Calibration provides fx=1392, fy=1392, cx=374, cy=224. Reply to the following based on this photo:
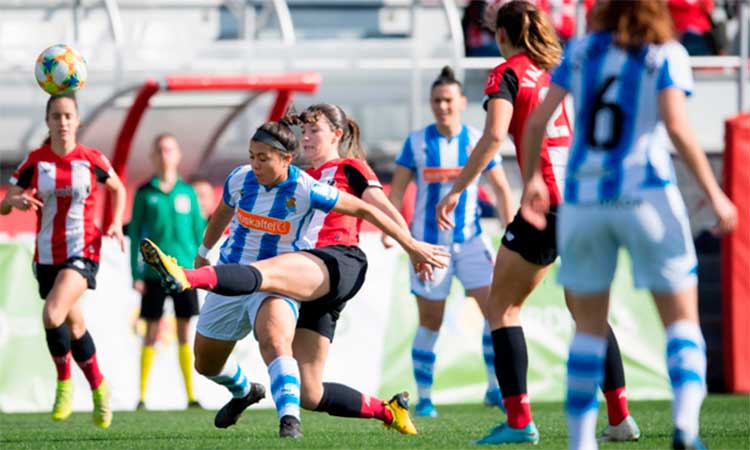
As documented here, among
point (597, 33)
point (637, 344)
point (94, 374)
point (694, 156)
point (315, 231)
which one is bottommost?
point (637, 344)

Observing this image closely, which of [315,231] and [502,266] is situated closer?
[502,266]

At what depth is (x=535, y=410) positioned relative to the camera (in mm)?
10336

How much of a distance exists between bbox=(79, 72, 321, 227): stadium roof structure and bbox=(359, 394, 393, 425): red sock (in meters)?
5.11

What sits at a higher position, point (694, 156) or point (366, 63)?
point (694, 156)

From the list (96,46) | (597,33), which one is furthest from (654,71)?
(96,46)

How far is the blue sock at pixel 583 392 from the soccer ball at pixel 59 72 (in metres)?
4.61

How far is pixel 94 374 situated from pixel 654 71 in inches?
191

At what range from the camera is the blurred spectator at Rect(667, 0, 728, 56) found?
14422 mm

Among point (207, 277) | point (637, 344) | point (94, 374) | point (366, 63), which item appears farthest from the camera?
point (366, 63)

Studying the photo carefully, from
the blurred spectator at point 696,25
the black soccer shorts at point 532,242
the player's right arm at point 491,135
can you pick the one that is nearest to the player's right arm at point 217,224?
the player's right arm at point 491,135

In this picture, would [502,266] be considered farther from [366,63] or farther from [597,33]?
[366,63]

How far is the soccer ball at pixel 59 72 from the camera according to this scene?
8.44m

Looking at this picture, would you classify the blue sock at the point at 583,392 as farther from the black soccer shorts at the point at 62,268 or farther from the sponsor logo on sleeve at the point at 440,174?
the sponsor logo on sleeve at the point at 440,174

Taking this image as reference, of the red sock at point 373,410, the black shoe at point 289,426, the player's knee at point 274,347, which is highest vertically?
the player's knee at point 274,347
